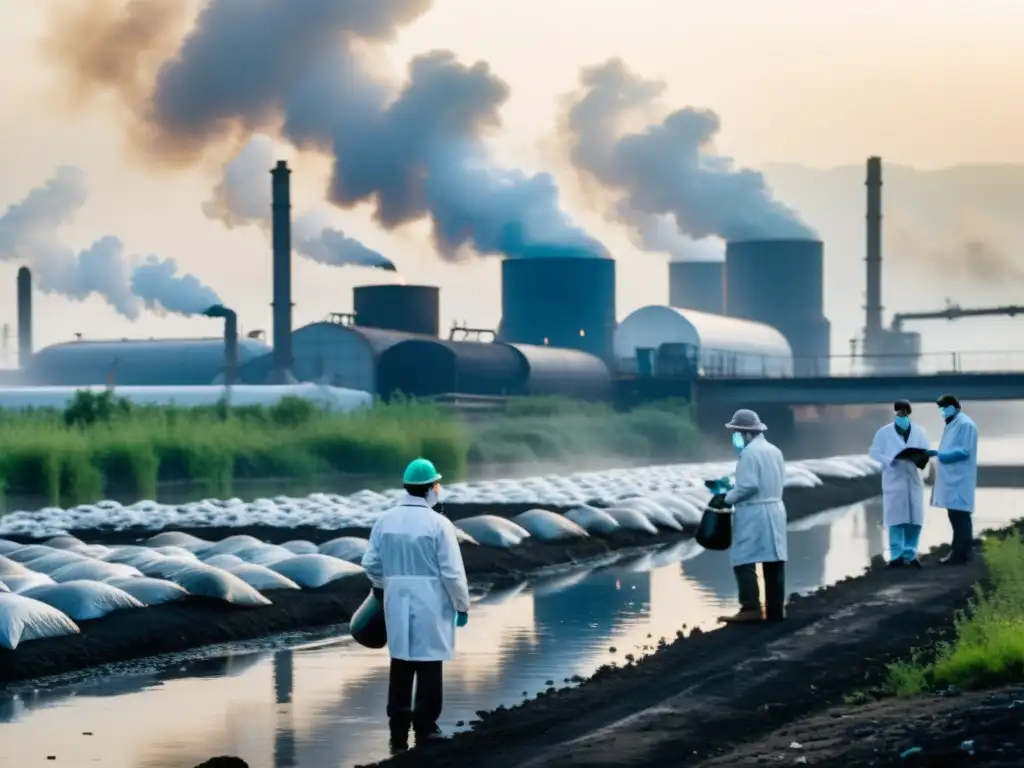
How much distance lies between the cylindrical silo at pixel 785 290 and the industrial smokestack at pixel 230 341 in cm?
3349

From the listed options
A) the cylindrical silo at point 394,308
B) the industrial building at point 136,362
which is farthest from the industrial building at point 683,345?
the industrial building at point 136,362

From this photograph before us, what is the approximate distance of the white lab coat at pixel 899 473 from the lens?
21.8 m

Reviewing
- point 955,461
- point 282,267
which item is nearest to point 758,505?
point 955,461

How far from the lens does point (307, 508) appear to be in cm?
3816

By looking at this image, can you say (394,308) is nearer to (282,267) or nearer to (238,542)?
(282,267)

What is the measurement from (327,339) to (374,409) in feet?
50.5

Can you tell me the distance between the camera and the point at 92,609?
18.9 metres

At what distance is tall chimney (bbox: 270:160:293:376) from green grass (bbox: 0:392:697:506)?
994cm

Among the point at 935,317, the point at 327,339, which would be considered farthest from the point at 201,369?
the point at 935,317

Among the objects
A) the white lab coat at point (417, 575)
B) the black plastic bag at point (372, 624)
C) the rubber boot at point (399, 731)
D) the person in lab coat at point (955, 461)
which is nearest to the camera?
the white lab coat at point (417, 575)

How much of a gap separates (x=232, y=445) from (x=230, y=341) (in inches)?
1195

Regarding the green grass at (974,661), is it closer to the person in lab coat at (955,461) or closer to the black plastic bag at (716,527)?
the black plastic bag at (716,527)

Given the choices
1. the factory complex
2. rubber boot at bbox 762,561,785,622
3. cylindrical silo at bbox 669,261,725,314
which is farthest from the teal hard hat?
cylindrical silo at bbox 669,261,725,314

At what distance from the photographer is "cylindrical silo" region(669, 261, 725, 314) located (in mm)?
117312
